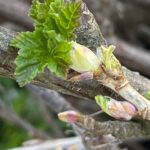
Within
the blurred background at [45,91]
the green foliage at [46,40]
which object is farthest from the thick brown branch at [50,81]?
the blurred background at [45,91]

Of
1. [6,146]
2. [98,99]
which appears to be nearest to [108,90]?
[98,99]

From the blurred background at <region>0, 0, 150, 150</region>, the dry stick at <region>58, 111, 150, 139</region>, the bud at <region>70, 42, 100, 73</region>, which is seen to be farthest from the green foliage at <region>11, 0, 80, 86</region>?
the blurred background at <region>0, 0, 150, 150</region>

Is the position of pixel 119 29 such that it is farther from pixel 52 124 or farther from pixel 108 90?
pixel 108 90

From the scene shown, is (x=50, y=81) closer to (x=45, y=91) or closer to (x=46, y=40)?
(x=46, y=40)

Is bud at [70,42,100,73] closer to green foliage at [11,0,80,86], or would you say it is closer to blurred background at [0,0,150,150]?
green foliage at [11,0,80,86]

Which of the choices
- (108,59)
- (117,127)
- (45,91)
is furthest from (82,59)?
(45,91)

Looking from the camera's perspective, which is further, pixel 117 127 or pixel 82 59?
pixel 117 127

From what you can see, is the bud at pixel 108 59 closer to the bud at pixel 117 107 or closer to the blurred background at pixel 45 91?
the bud at pixel 117 107
